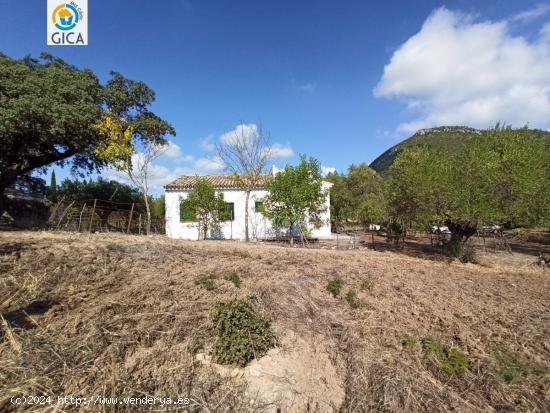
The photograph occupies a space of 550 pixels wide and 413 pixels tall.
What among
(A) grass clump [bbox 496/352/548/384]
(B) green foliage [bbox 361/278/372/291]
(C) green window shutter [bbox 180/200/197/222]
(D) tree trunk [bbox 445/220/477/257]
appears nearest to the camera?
(A) grass clump [bbox 496/352/548/384]

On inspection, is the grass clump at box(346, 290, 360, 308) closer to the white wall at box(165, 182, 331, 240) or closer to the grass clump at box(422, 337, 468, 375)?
the grass clump at box(422, 337, 468, 375)

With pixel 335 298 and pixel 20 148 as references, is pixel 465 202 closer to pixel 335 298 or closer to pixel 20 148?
pixel 335 298

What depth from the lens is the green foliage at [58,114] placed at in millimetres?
14438

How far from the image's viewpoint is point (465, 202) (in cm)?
1198

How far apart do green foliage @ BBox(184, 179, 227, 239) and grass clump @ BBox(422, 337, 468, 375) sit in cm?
1512

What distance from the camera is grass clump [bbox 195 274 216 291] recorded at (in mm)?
6176

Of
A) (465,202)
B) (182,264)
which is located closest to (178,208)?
(182,264)

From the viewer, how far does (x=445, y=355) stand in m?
4.83

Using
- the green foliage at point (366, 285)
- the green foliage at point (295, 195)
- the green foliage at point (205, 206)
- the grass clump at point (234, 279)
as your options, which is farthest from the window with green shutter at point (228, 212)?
the green foliage at point (366, 285)

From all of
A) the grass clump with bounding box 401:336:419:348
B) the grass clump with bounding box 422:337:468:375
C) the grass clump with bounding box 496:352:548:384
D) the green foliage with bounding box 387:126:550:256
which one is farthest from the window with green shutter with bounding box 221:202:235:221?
the grass clump with bounding box 496:352:548:384

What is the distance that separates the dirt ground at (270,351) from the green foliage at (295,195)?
361 inches

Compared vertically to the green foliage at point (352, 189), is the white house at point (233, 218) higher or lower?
lower

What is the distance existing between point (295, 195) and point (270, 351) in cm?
1296

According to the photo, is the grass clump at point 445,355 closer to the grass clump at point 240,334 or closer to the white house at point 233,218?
the grass clump at point 240,334
